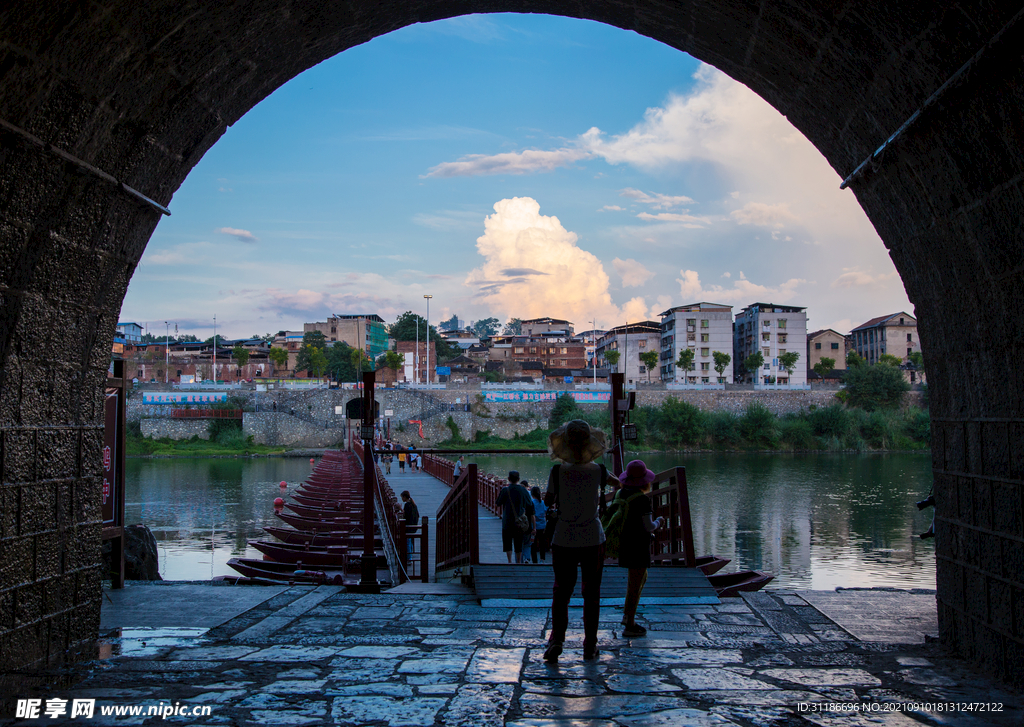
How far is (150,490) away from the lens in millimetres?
35875

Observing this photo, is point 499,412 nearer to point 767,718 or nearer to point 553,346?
point 553,346

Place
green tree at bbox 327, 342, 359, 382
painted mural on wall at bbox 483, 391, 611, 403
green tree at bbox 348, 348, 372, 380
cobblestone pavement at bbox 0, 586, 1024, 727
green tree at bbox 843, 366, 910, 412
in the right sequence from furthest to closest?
green tree at bbox 327, 342, 359, 382 → green tree at bbox 348, 348, 372, 380 → painted mural on wall at bbox 483, 391, 611, 403 → green tree at bbox 843, 366, 910, 412 → cobblestone pavement at bbox 0, 586, 1024, 727

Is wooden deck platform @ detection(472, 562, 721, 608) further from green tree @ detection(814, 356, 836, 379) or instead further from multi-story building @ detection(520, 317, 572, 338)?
multi-story building @ detection(520, 317, 572, 338)

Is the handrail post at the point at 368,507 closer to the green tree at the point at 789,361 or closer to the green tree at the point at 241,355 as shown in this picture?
the green tree at the point at 789,361

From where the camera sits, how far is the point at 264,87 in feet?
19.1

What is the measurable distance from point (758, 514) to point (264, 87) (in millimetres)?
26455

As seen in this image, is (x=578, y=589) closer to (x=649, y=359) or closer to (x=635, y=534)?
(x=635, y=534)

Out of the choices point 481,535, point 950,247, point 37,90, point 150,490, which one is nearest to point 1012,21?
point 950,247

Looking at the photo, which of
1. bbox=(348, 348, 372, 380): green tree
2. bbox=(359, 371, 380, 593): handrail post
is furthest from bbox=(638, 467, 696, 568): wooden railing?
bbox=(348, 348, 372, 380): green tree

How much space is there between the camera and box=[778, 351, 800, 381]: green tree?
80062 mm

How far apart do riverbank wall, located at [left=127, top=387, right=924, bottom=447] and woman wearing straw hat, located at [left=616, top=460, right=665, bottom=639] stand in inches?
2176

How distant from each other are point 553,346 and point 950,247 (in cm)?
9606

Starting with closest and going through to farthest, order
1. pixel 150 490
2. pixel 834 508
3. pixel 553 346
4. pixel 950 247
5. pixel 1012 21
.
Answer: pixel 1012 21 → pixel 950 247 → pixel 834 508 → pixel 150 490 → pixel 553 346

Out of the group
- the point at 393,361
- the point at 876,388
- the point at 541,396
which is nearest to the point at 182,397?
the point at 393,361
